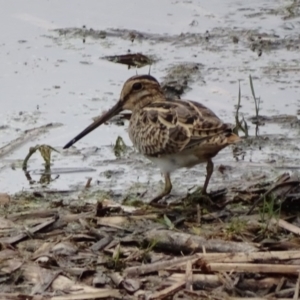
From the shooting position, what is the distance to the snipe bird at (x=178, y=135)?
6.18 m

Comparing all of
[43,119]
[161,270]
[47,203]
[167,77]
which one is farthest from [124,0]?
[161,270]

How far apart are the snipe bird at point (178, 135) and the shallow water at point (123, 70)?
0.56 meters

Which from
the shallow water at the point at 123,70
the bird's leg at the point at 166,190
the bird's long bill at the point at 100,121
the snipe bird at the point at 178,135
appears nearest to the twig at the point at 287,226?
the snipe bird at the point at 178,135

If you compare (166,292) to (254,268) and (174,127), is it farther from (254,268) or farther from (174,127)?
(174,127)

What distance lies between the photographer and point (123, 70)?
9.33 meters

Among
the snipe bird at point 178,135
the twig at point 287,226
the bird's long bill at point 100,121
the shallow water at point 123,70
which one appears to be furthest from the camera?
the shallow water at point 123,70

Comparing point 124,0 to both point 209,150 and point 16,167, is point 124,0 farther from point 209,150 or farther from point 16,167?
point 209,150

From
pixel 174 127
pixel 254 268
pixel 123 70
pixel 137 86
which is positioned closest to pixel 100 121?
pixel 137 86

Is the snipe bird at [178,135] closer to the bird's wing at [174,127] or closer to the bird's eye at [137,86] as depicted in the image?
the bird's wing at [174,127]

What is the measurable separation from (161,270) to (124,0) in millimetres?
6304

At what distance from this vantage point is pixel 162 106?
6.58m

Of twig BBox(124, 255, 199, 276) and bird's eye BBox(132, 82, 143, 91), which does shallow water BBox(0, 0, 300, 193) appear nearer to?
bird's eye BBox(132, 82, 143, 91)

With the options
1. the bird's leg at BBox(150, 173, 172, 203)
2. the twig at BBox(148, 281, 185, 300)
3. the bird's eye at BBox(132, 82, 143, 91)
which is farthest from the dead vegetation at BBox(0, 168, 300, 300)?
the bird's eye at BBox(132, 82, 143, 91)

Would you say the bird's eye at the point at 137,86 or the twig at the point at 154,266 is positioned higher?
the bird's eye at the point at 137,86
